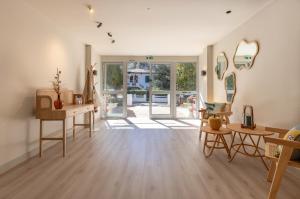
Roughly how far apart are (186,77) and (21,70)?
6395mm

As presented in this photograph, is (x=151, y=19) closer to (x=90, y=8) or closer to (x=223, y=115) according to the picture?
(x=90, y=8)

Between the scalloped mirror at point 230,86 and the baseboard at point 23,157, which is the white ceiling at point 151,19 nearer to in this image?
the scalloped mirror at point 230,86

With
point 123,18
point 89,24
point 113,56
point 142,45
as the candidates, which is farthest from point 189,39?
point 113,56

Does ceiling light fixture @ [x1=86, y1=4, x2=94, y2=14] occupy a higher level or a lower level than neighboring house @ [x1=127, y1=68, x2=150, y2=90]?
higher

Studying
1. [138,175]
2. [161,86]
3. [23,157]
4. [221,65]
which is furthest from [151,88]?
[138,175]

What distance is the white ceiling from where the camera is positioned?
3748 mm

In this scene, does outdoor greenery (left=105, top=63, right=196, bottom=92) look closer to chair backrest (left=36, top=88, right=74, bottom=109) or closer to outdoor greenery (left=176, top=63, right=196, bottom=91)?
outdoor greenery (left=176, top=63, right=196, bottom=91)

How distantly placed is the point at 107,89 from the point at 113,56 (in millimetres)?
1319

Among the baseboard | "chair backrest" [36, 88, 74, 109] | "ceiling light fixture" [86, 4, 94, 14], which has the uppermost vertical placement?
"ceiling light fixture" [86, 4, 94, 14]

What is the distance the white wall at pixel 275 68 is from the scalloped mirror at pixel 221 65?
3.39 ft

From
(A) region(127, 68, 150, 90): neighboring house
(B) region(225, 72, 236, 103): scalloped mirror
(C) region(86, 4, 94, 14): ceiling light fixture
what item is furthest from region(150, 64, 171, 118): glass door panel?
(C) region(86, 4, 94, 14): ceiling light fixture

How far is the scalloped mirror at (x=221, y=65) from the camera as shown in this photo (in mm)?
5829

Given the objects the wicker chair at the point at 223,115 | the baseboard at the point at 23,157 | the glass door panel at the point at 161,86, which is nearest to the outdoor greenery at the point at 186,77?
the glass door panel at the point at 161,86

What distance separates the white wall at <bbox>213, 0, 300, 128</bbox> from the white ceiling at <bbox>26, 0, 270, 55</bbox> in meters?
0.34
